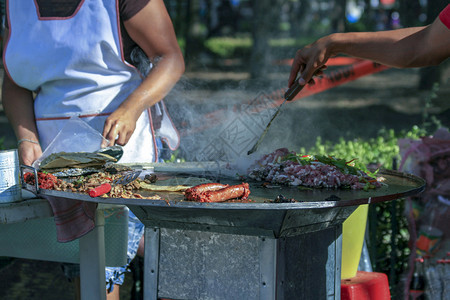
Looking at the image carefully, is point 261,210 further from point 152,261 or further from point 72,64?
point 72,64

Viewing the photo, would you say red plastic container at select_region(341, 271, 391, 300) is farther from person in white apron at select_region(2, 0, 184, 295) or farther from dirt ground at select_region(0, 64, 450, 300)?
person in white apron at select_region(2, 0, 184, 295)

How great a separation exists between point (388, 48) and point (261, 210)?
1099 millimetres

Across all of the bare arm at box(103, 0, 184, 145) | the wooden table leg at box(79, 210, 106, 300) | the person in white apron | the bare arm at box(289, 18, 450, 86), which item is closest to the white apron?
the person in white apron

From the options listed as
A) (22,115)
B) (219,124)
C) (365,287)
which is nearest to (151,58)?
(219,124)

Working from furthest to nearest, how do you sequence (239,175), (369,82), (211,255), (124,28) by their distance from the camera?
(369,82)
(124,28)
(239,175)
(211,255)

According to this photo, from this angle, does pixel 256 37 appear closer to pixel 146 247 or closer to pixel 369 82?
pixel 369 82

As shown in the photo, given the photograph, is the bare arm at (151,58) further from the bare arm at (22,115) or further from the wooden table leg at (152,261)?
the wooden table leg at (152,261)

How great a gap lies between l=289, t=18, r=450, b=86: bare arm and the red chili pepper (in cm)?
113

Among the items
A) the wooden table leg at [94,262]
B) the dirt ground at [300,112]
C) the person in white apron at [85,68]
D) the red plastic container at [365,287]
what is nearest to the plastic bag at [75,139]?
the person in white apron at [85,68]

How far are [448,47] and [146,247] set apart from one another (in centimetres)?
155

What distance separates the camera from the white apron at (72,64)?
10.5 feet

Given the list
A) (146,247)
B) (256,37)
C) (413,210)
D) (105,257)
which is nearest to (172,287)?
(146,247)

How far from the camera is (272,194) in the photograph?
245 centimetres

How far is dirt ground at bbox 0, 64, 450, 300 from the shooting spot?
437cm
